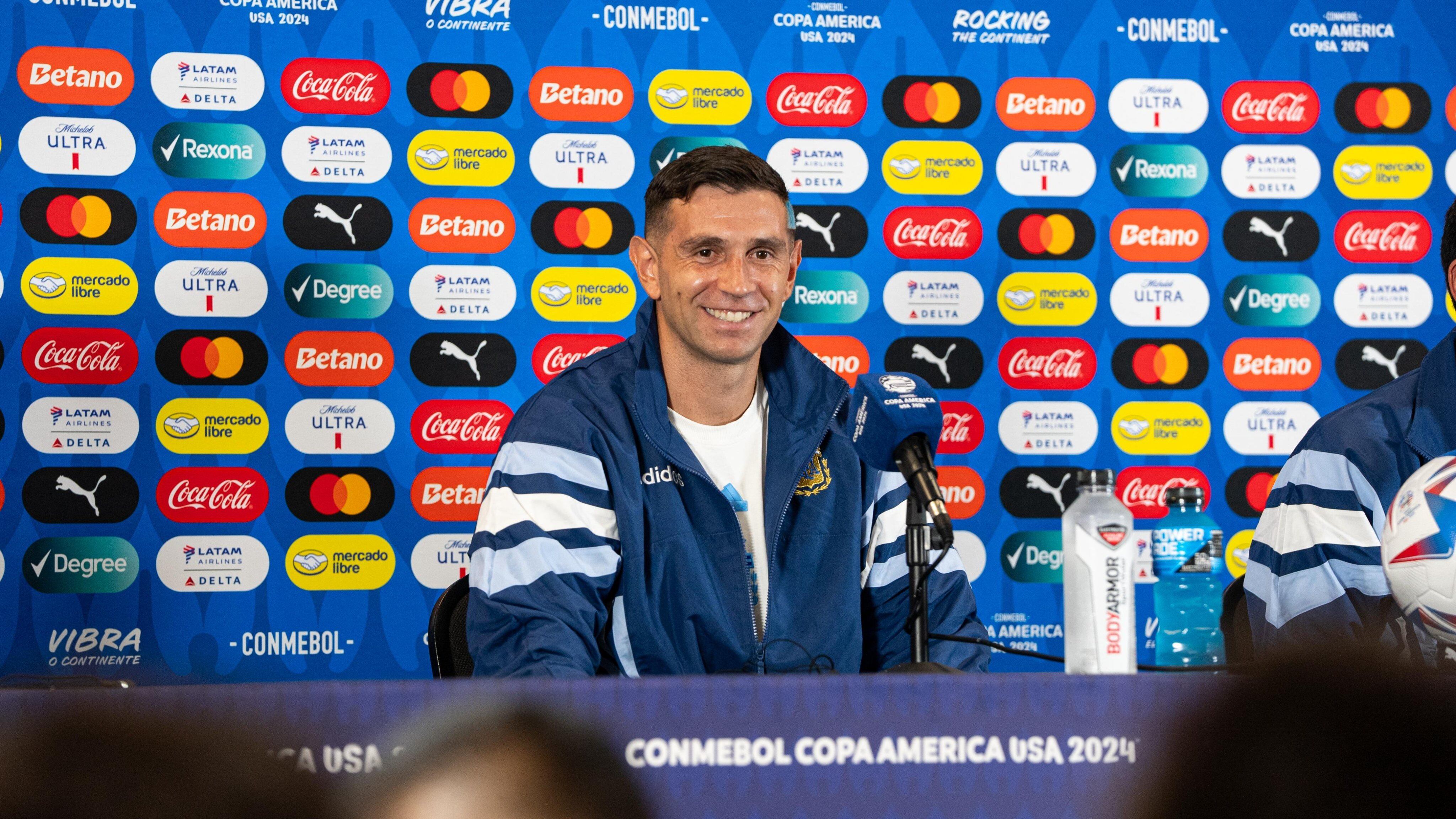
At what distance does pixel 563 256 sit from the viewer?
2645 millimetres

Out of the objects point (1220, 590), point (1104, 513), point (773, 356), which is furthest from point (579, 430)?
point (1220, 590)

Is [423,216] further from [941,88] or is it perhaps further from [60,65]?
[941,88]

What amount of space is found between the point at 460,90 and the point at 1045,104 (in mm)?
1514

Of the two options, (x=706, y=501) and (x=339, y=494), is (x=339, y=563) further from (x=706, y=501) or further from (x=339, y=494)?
(x=706, y=501)

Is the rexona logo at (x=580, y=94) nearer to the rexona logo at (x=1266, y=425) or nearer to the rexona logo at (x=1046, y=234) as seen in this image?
the rexona logo at (x=1046, y=234)

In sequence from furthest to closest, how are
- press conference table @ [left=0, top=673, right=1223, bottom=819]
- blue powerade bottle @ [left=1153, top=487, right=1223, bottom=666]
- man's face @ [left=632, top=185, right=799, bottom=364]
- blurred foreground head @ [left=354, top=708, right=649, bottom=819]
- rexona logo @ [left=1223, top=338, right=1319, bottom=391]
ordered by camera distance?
rexona logo @ [left=1223, top=338, right=1319, bottom=391], blue powerade bottle @ [left=1153, top=487, right=1223, bottom=666], man's face @ [left=632, top=185, right=799, bottom=364], press conference table @ [left=0, top=673, right=1223, bottom=819], blurred foreground head @ [left=354, top=708, right=649, bottom=819]

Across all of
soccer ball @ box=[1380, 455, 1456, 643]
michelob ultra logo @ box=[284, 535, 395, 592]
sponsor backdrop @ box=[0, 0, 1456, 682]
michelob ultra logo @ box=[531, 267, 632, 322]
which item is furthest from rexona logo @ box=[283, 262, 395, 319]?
soccer ball @ box=[1380, 455, 1456, 643]

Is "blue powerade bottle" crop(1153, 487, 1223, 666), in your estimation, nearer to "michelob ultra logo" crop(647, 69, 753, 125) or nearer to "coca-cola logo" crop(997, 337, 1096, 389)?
"coca-cola logo" crop(997, 337, 1096, 389)

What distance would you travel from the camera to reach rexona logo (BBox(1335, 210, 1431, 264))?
2830mm

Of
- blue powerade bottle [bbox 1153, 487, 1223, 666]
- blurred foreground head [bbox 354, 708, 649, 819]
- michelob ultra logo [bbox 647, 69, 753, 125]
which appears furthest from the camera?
michelob ultra logo [bbox 647, 69, 753, 125]

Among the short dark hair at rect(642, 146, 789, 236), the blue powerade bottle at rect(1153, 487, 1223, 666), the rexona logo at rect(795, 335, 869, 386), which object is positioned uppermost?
the short dark hair at rect(642, 146, 789, 236)

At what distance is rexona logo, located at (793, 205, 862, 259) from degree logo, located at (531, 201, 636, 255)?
45cm

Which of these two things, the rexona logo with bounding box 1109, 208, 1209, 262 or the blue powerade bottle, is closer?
the blue powerade bottle

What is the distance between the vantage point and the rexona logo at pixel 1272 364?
2793mm
